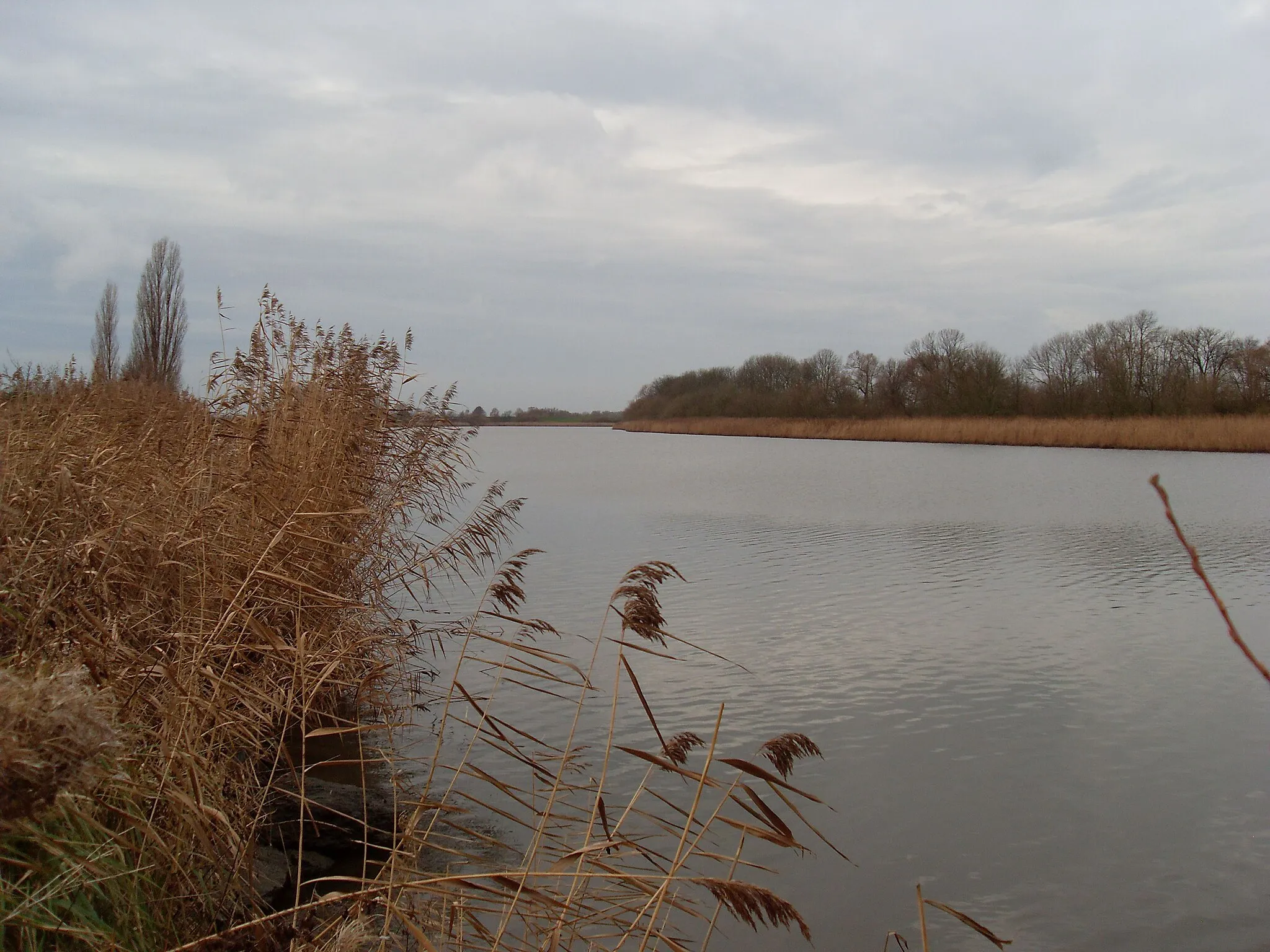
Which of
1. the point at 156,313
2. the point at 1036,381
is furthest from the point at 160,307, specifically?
the point at 1036,381

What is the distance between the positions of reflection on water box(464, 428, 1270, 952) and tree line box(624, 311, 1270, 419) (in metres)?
18.8

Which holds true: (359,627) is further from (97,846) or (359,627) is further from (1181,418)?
(1181,418)

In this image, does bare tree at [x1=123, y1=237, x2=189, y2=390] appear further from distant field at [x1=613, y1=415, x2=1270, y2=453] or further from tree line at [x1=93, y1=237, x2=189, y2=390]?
distant field at [x1=613, y1=415, x2=1270, y2=453]

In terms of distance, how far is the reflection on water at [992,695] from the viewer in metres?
3.52

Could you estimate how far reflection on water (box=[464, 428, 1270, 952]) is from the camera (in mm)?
3521

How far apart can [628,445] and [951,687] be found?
119 feet

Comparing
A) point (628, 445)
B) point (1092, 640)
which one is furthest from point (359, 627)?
point (628, 445)

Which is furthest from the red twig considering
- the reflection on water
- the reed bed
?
the reflection on water

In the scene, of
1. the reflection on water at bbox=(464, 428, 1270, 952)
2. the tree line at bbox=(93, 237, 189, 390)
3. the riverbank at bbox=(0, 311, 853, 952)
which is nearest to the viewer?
the riverbank at bbox=(0, 311, 853, 952)

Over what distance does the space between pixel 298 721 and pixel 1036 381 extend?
134ft

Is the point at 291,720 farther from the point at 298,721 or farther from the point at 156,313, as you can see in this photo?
the point at 156,313

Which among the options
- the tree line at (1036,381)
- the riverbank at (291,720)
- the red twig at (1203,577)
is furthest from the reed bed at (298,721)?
the tree line at (1036,381)

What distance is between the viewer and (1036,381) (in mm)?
39781

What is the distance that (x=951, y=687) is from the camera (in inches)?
229
